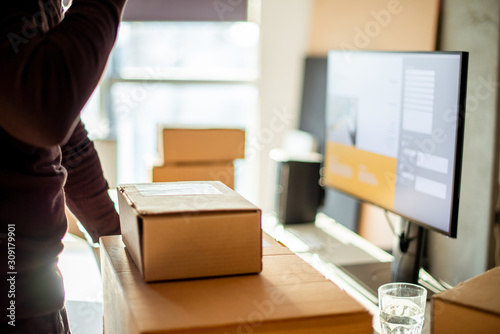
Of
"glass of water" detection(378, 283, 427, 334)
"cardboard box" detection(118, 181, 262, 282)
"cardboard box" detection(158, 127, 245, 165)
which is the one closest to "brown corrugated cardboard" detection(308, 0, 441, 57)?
"cardboard box" detection(158, 127, 245, 165)

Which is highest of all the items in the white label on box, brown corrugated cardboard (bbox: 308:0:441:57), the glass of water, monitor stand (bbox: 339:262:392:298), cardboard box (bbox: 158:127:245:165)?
brown corrugated cardboard (bbox: 308:0:441:57)

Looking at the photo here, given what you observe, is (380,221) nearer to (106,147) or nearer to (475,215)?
(475,215)

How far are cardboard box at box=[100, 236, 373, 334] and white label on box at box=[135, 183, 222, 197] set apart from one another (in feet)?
0.39

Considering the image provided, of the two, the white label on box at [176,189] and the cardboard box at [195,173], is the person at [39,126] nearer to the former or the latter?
the white label on box at [176,189]

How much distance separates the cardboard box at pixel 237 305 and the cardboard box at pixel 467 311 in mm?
169

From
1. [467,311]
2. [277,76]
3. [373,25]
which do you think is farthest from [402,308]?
[277,76]

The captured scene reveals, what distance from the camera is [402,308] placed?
3.52 feet

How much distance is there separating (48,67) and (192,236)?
28cm

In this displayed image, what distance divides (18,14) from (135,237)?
12.7 inches

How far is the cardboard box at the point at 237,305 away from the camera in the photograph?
2.08 feet

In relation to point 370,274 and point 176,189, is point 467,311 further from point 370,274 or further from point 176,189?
point 370,274

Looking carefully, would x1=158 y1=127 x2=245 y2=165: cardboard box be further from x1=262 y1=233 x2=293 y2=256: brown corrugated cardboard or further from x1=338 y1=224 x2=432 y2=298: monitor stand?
x1=262 y1=233 x2=293 y2=256: brown corrugated cardboard

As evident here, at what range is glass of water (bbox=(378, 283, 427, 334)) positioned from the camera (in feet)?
3.48

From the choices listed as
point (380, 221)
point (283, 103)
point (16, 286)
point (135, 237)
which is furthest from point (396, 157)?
point (283, 103)
